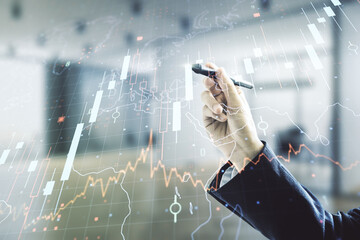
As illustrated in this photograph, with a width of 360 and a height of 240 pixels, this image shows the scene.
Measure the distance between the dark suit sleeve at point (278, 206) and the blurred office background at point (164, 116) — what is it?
0.05 metres

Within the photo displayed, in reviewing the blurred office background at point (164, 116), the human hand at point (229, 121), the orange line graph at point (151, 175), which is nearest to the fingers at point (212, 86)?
the human hand at point (229, 121)

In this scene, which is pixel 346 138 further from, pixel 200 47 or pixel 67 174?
pixel 67 174

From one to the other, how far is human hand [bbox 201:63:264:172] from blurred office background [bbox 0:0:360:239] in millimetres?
42

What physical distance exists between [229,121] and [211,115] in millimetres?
80

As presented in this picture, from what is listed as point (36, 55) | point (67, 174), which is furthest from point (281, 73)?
point (36, 55)

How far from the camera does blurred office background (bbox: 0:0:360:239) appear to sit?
Answer: 2.57 feet

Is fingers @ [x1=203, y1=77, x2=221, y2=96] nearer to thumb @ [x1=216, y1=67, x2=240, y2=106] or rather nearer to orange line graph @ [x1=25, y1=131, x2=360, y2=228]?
thumb @ [x1=216, y1=67, x2=240, y2=106]

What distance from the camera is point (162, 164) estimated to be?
0.90 metres

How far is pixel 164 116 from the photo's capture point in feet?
3.36

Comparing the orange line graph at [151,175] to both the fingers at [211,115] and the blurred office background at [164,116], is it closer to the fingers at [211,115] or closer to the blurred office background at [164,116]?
the blurred office background at [164,116]

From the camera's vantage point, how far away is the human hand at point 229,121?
0.80 metres

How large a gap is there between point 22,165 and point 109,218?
1.81 ft

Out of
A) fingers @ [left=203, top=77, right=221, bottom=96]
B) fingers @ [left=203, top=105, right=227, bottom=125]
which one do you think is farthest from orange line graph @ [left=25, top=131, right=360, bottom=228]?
fingers @ [left=203, top=77, right=221, bottom=96]

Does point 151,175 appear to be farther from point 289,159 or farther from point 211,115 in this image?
point 289,159
